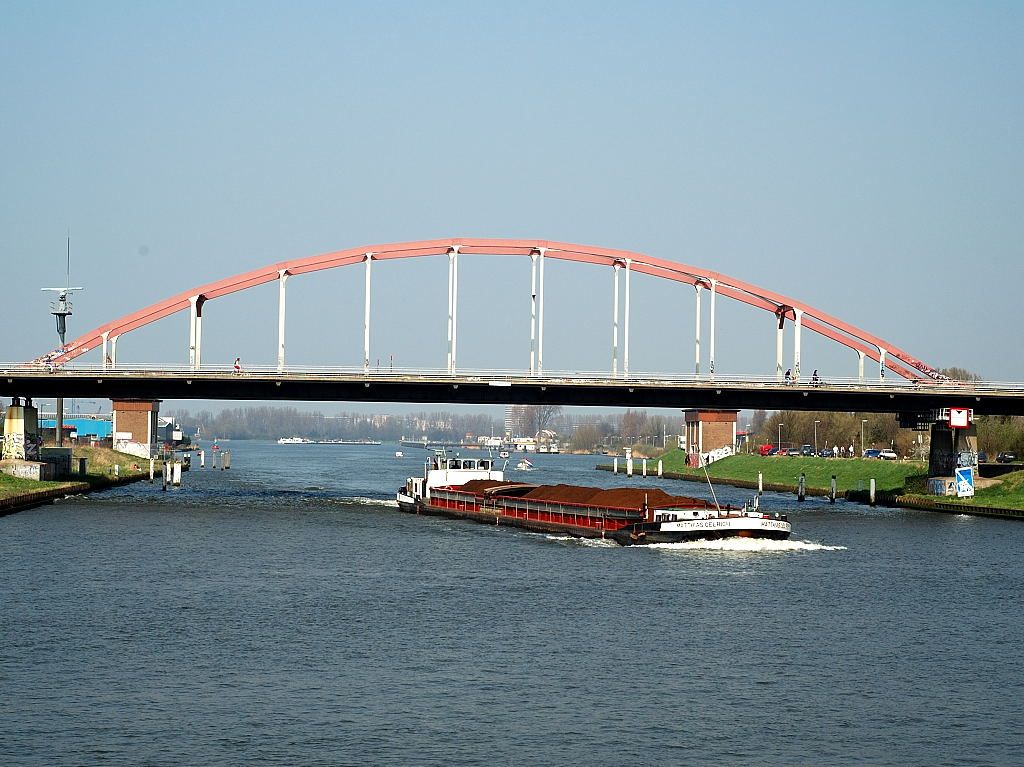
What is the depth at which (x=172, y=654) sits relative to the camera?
35.5 meters

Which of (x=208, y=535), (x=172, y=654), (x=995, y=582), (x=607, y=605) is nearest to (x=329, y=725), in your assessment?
(x=172, y=654)

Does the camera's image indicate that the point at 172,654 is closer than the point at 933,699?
No

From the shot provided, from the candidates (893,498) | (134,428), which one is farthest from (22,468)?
(893,498)

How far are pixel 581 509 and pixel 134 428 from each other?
9187 cm

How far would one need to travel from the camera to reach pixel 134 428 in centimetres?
15288

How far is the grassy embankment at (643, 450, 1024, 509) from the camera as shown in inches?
3590

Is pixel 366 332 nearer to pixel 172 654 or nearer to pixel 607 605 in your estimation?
pixel 607 605

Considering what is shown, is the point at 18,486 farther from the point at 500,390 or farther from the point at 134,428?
the point at 134,428

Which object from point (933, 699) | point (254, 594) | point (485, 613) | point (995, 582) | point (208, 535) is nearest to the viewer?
point (933, 699)

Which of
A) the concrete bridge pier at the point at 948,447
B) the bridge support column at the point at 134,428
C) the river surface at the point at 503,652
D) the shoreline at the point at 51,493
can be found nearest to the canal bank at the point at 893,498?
the concrete bridge pier at the point at 948,447

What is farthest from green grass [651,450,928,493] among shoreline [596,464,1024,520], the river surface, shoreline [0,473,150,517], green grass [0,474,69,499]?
green grass [0,474,69,499]

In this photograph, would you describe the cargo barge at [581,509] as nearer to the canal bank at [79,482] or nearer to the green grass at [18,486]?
the canal bank at [79,482]

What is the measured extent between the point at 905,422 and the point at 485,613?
6406 centimetres

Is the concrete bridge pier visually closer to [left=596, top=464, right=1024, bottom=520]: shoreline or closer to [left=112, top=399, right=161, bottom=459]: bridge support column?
[left=596, top=464, right=1024, bottom=520]: shoreline
